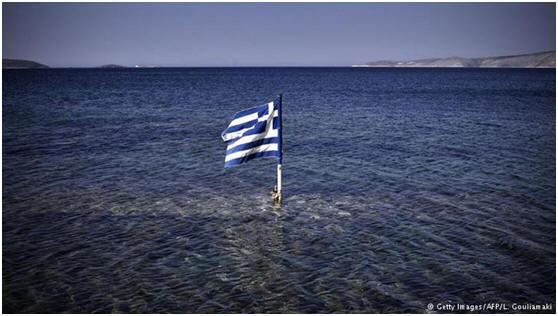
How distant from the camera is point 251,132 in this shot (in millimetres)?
21641

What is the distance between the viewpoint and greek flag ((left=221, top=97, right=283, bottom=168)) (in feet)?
70.5

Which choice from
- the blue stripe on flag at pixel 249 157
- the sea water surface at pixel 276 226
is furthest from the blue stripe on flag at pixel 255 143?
the sea water surface at pixel 276 226

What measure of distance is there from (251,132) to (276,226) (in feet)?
14.6

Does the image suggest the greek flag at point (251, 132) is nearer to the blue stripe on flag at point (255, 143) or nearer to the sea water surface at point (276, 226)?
the blue stripe on flag at point (255, 143)

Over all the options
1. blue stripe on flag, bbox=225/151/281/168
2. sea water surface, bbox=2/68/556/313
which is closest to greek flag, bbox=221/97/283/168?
blue stripe on flag, bbox=225/151/281/168

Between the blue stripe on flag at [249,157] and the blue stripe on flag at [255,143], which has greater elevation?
the blue stripe on flag at [255,143]

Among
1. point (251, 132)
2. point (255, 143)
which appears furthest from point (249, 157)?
point (251, 132)

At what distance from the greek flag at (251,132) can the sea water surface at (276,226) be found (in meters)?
3.19

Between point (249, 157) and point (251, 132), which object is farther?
point (249, 157)

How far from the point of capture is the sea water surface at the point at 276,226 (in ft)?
51.6

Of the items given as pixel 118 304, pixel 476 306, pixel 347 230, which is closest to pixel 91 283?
pixel 118 304

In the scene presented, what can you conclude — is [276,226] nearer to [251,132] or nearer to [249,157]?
[249,157]

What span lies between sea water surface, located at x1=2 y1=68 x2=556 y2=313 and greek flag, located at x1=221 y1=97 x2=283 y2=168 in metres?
3.19

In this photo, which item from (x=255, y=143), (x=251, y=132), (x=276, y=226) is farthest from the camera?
(x=255, y=143)
